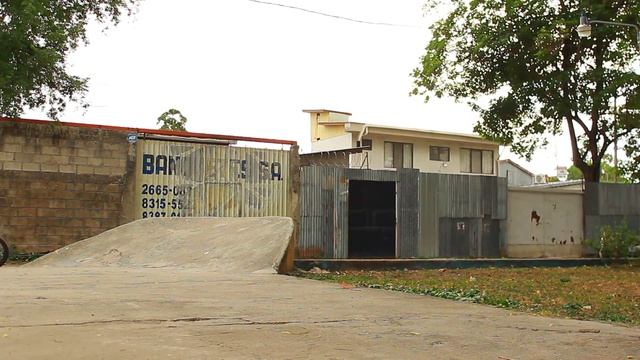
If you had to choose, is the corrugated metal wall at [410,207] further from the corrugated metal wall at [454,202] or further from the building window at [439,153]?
the building window at [439,153]

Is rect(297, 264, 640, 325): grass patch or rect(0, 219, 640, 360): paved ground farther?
rect(297, 264, 640, 325): grass patch

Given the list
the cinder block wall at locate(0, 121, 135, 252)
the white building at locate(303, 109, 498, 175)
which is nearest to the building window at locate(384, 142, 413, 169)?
the white building at locate(303, 109, 498, 175)

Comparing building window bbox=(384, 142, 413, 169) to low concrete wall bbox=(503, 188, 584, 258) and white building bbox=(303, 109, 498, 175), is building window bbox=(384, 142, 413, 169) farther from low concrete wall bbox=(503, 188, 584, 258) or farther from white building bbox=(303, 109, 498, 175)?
low concrete wall bbox=(503, 188, 584, 258)

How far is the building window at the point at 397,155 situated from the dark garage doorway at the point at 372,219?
15.6 metres

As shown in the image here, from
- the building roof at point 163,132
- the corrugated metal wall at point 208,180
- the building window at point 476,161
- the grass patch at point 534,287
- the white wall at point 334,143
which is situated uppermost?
the white wall at point 334,143

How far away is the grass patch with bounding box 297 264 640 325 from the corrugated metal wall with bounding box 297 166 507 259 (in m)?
2.41

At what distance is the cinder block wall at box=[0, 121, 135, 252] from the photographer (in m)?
15.7

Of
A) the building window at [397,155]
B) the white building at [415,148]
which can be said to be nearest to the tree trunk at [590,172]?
the white building at [415,148]

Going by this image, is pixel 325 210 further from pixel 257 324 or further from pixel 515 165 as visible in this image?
pixel 515 165

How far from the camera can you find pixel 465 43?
20547mm

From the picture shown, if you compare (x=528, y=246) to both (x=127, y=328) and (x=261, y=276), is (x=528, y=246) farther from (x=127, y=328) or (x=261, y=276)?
(x=127, y=328)

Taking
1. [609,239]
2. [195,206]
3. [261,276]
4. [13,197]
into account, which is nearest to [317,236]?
[195,206]

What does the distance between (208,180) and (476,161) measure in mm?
22993

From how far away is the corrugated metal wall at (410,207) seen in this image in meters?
17.9
